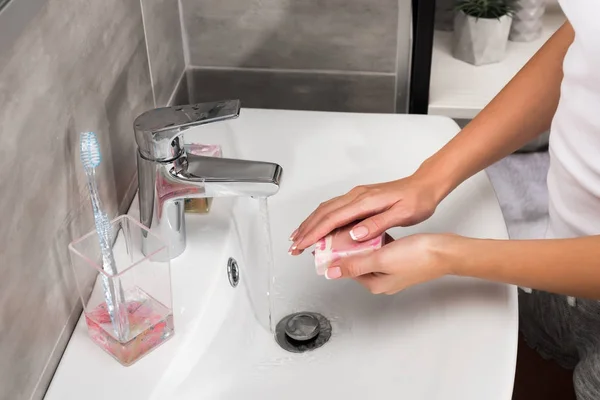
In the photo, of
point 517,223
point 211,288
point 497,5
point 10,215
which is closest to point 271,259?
point 211,288

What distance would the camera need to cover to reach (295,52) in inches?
44.3

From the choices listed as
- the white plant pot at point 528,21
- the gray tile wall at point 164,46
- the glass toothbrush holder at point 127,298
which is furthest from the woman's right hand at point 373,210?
the white plant pot at point 528,21

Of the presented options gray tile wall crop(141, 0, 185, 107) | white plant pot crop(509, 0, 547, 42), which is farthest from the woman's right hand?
white plant pot crop(509, 0, 547, 42)

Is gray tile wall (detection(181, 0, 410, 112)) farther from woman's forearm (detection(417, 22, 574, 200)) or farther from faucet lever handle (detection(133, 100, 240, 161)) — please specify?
faucet lever handle (detection(133, 100, 240, 161))

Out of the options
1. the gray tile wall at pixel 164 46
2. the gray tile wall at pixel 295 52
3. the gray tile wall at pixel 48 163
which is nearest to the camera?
the gray tile wall at pixel 48 163

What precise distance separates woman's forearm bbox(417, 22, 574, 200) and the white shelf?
31 cm

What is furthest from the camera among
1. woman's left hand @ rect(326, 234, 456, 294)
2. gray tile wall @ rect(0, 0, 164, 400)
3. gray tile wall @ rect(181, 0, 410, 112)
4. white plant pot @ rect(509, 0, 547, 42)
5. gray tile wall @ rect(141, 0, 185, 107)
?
white plant pot @ rect(509, 0, 547, 42)

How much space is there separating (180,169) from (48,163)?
0.45 feet

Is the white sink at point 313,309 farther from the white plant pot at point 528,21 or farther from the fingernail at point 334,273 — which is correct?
the white plant pot at point 528,21

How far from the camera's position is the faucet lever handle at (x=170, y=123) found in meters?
0.72

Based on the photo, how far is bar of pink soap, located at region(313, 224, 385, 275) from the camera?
73 centimetres

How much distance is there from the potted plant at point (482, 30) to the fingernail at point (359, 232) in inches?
25.5

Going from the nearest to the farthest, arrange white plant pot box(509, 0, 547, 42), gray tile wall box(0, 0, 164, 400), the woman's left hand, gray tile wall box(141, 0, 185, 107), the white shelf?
gray tile wall box(0, 0, 164, 400) < the woman's left hand < gray tile wall box(141, 0, 185, 107) < the white shelf < white plant pot box(509, 0, 547, 42)

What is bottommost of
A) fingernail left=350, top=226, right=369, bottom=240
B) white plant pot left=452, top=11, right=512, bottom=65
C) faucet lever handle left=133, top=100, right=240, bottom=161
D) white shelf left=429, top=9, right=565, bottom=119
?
white shelf left=429, top=9, right=565, bottom=119
